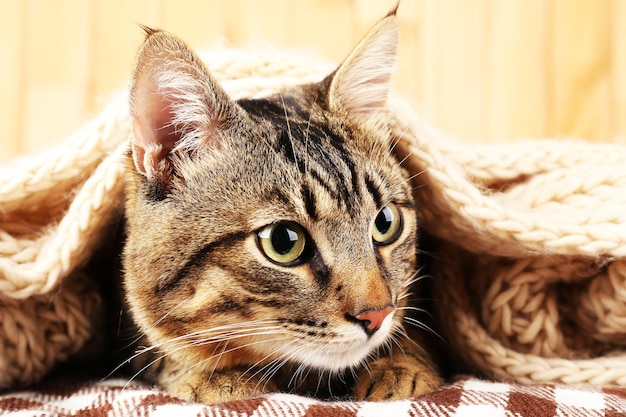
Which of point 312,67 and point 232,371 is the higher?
point 312,67

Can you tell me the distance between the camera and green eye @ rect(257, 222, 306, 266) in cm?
86

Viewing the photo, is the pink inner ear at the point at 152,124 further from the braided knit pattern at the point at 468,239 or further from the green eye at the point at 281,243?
the green eye at the point at 281,243

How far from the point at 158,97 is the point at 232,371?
0.40m

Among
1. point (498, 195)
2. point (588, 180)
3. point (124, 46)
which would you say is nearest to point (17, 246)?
point (498, 195)

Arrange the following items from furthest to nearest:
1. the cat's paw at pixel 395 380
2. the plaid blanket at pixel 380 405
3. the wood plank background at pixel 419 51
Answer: the wood plank background at pixel 419 51
the cat's paw at pixel 395 380
the plaid blanket at pixel 380 405

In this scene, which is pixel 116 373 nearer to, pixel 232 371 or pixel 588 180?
pixel 232 371

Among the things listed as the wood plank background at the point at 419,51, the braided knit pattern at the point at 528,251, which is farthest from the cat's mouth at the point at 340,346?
the wood plank background at the point at 419,51

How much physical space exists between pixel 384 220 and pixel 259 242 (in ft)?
0.65

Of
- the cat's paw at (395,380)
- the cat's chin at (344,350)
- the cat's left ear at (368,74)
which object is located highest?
the cat's left ear at (368,74)

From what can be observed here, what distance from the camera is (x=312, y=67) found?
114 centimetres

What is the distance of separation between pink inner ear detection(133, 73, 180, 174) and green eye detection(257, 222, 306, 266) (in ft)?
0.61

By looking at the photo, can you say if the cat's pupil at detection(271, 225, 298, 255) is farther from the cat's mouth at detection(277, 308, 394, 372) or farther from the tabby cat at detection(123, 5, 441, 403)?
the cat's mouth at detection(277, 308, 394, 372)

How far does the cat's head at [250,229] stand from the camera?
85 centimetres

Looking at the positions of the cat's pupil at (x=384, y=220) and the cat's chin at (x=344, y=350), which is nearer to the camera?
the cat's chin at (x=344, y=350)
